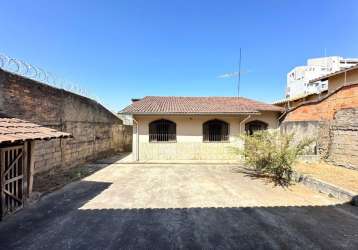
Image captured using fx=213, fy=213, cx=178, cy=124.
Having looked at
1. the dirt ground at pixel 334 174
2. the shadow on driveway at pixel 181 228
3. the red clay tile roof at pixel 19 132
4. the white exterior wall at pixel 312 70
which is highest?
the white exterior wall at pixel 312 70

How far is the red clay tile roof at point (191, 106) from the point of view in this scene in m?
12.6

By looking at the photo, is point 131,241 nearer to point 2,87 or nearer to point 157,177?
point 157,177

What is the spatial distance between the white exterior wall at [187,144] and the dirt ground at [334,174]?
13.9 ft

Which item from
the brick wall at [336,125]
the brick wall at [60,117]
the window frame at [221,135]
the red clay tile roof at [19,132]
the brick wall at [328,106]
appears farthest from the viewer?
A: the window frame at [221,135]

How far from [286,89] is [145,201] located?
61350 mm

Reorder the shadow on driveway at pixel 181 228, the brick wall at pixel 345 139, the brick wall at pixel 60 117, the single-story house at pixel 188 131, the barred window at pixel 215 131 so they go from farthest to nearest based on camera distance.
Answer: the barred window at pixel 215 131 < the single-story house at pixel 188 131 < the brick wall at pixel 345 139 < the brick wall at pixel 60 117 < the shadow on driveway at pixel 181 228

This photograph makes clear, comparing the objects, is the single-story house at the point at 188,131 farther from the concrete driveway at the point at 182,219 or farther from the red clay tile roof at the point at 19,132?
the red clay tile roof at the point at 19,132

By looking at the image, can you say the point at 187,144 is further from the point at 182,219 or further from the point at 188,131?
the point at 182,219

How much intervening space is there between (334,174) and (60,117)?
11.6 metres

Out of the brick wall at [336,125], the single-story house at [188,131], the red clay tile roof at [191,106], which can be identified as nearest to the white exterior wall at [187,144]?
the single-story house at [188,131]

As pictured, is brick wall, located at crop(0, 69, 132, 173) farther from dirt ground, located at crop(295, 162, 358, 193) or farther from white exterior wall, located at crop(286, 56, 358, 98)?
white exterior wall, located at crop(286, 56, 358, 98)

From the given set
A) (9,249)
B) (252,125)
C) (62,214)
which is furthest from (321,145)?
(9,249)

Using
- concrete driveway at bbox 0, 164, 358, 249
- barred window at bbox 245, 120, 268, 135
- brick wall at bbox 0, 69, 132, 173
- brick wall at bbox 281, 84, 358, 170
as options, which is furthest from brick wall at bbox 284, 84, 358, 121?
brick wall at bbox 0, 69, 132, 173

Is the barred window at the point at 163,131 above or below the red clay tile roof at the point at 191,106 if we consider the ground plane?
below
